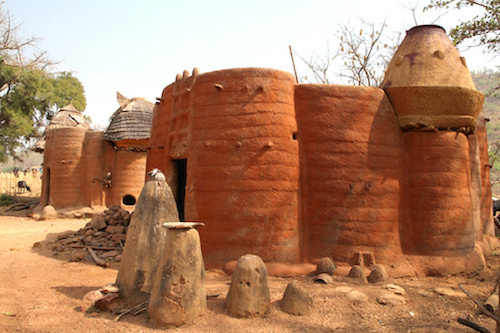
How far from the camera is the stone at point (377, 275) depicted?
21.7 ft

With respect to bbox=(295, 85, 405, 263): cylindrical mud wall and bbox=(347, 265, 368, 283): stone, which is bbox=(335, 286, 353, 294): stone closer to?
bbox=(347, 265, 368, 283): stone

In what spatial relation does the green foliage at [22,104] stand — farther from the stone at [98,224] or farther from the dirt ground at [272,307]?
the dirt ground at [272,307]

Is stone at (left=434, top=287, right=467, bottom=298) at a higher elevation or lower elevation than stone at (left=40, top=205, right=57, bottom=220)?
lower

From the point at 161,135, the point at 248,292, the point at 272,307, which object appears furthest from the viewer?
the point at 161,135

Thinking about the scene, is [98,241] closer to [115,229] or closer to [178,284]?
[115,229]

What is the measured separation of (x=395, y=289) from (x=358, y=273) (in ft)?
2.27

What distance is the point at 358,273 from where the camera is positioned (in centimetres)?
664

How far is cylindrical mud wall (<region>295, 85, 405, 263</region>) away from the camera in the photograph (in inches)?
283

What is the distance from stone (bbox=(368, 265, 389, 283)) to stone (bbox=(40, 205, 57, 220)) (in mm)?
13089

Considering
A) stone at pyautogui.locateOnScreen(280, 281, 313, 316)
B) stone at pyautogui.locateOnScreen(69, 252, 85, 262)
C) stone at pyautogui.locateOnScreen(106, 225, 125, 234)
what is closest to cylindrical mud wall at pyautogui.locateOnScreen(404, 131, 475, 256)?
stone at pyautogui.locateOnScreen(280, 281, 313, 316)

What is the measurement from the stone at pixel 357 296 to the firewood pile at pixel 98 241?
5.27m

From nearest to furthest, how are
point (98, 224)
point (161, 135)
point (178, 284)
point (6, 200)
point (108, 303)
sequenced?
1. point (178, 284)
2. point (108, 303)
3. point (161, 135)
4. point (98, 224)
5. point (6, 200)

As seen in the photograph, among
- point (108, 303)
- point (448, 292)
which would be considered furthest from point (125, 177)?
point (448, 292)

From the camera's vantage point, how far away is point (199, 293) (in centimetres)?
485
